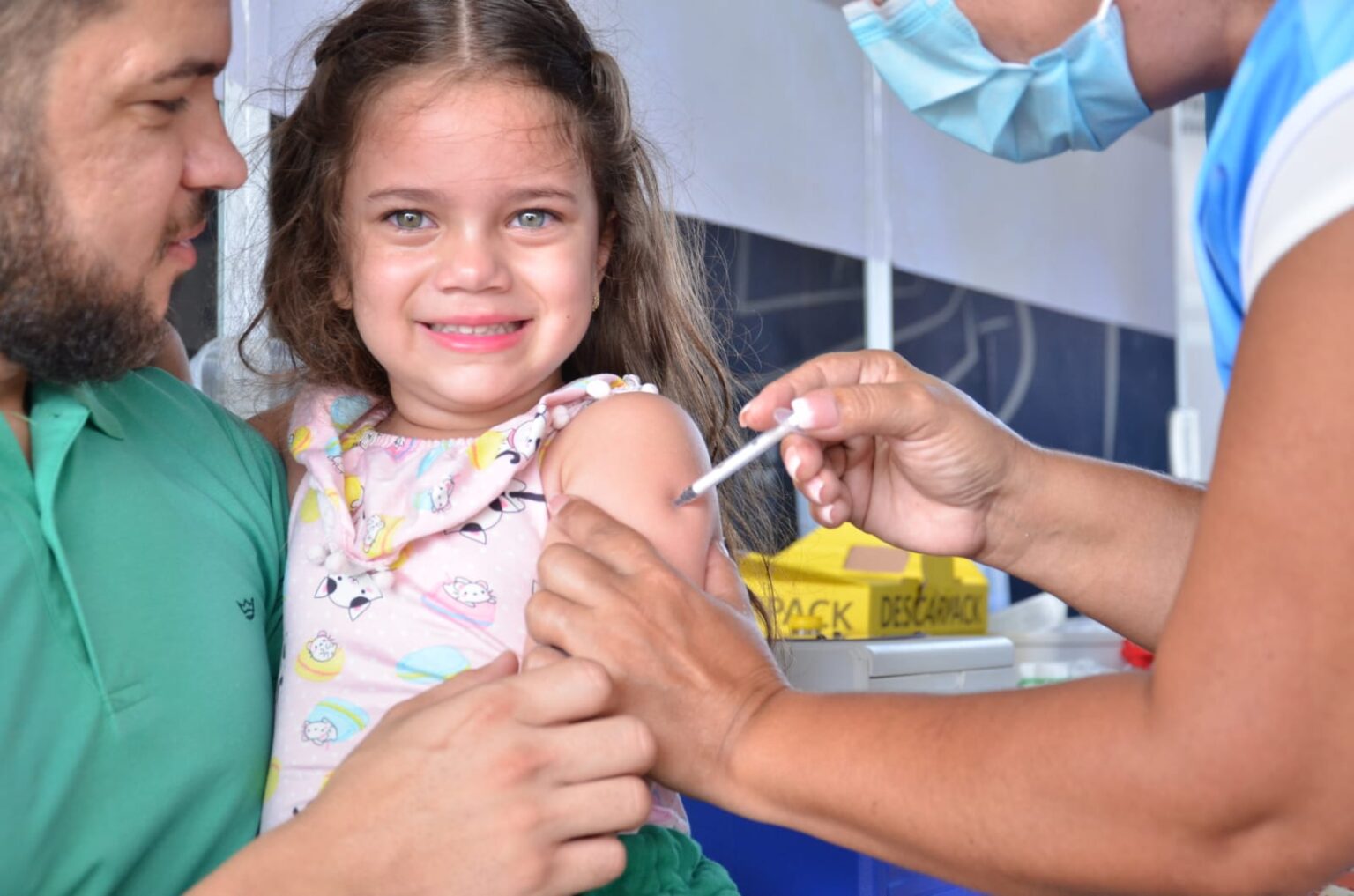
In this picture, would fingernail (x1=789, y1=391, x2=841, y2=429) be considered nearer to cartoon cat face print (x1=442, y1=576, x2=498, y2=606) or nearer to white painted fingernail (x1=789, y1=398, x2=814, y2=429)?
white painted fingernail (x1=789, y1=398, x2=814, y2=429)

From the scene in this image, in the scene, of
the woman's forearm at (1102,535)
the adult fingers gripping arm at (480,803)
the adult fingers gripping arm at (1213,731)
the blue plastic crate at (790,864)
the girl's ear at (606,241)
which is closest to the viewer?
the adult fingers gripping arm at (1213,731)

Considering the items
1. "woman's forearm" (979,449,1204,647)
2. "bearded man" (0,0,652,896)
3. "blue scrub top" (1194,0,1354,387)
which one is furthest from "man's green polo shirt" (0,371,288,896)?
"blue scrub top" (1194,0,1354,387)

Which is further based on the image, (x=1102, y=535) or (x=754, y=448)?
(x=1102, y=535)

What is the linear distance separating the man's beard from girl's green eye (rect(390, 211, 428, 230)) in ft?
1.14

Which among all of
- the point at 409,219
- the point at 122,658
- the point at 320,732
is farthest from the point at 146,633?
the point at 409,219

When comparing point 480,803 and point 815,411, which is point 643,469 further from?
point 480,803

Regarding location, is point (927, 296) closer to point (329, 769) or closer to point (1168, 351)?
point (1168, 351)

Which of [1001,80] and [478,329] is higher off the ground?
[1001,80]

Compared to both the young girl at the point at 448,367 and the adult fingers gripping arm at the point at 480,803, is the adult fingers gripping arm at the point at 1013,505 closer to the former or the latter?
the young girl at the point at 448,367

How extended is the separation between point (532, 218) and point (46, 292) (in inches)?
19.9

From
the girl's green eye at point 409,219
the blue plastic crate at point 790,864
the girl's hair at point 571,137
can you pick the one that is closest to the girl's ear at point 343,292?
the girl's hair at point 571,137

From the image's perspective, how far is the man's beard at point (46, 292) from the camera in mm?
1171

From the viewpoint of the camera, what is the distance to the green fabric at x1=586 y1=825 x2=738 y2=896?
4.10 ft

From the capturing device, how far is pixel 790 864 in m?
2.03
